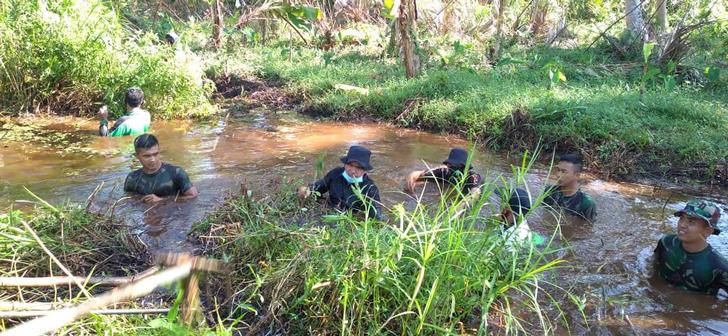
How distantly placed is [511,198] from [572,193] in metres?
1.12

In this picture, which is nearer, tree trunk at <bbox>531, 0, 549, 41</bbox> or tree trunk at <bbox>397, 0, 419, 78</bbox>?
tree trunk at <bbox>397, 0, 419, 78</bbox>

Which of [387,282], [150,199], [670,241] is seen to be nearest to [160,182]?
[150,199]

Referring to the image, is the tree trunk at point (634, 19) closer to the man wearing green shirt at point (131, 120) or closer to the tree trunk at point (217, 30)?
the tree trunk at point (217, 30)

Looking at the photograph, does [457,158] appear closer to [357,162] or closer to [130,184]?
[357,162]

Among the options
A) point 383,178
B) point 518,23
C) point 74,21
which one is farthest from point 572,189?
point 518,23

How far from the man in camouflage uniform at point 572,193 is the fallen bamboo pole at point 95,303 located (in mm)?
4345

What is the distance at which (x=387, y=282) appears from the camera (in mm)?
3115

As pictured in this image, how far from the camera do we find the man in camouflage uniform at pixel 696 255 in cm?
409

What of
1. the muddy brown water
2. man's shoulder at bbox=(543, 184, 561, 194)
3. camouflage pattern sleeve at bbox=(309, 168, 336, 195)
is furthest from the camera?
camouflage pattern sleeve at bbox=(309, 168, 336, 195)

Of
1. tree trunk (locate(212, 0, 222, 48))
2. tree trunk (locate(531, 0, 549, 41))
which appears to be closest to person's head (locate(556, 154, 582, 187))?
tree trunk (locate(212, 0, 222, 48))

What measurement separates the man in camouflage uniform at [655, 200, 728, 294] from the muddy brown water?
116mm

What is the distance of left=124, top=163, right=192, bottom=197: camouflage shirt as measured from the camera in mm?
5621

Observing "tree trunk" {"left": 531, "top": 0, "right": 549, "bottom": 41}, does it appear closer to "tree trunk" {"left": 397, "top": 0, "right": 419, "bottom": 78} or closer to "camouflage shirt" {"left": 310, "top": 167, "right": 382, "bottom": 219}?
"tree trunk" {"left": 397, "top": 0, "right": 419, "bottom": 78}

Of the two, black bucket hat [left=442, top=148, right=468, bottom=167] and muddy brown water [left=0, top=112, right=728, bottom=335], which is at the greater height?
black bucket hat [left=442, top=148, right=468, bottom=167]
